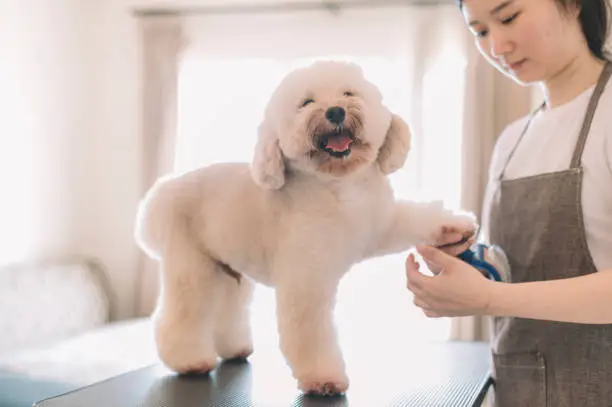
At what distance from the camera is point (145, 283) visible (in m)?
3.09

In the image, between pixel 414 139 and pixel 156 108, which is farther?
pixel 156 108

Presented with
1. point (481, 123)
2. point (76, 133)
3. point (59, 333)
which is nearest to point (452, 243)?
point (481, 123)

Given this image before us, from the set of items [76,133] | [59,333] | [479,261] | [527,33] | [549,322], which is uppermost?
[527,33]

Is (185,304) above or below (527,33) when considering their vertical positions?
below

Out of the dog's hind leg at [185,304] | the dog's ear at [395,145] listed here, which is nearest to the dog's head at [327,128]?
the dog's ear at [395,145]

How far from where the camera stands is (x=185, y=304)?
1.13 meters

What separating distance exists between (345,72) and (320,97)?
2.2 inches

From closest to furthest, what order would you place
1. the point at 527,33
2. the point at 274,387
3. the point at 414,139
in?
the point at 527,33 → the point at 274,387 → the point at 414,139

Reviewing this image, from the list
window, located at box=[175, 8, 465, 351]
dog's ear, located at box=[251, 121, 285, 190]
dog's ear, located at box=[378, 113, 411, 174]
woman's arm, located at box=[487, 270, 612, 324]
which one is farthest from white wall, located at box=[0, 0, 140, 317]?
woman's arm, located at box=[487, 270, 612, 324]

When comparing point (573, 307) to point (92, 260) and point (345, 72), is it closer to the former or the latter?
point (345, 72)

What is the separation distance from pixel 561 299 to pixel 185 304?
1.95 ft

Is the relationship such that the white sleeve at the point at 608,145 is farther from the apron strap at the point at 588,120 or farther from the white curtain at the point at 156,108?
the white curtain at the point at 156,108

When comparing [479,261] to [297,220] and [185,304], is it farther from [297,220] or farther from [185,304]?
[185,304]

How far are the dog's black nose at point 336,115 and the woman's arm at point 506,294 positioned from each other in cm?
22
